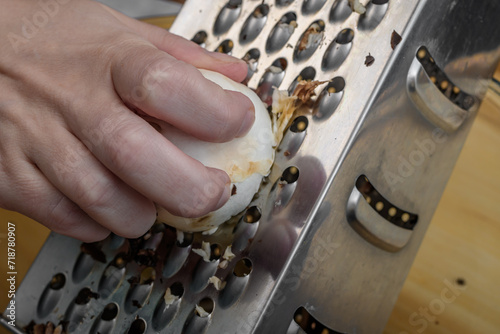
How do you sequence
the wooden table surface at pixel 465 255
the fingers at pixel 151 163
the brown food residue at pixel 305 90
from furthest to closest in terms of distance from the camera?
the wooden table surface at pixel 465 255 → the brown food residue at pixel 305 90 → the fingers at pixel 151 163

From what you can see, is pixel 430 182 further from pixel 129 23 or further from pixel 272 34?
pixel 129 23

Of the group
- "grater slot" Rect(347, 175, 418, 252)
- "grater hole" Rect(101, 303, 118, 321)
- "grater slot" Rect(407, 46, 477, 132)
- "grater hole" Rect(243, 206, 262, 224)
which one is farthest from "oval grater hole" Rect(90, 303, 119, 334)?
"grater slot" Rect(407, 46, 477, 132)

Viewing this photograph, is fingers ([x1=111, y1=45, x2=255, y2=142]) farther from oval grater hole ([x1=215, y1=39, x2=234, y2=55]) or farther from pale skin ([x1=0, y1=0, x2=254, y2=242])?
oval grater hole ([x1=215, y1=39, x2=234, y2=55])

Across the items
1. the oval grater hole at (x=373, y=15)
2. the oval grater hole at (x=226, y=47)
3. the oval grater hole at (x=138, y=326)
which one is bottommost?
the oval grater hole at (x=138, y=326)

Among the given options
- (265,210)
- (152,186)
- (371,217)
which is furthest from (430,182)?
(152,186)

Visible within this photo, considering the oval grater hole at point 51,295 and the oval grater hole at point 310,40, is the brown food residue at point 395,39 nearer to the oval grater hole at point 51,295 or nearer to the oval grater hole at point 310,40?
the oval grater hole at point 310,40

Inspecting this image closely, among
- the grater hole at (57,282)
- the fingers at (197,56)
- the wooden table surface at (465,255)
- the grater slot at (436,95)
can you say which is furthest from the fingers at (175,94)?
the wooden table surface at (465,255)

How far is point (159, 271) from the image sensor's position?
0.57 metres

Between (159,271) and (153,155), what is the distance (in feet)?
0.67

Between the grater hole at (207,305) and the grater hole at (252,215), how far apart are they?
10cm

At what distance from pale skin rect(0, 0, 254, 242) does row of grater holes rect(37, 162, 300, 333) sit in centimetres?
6

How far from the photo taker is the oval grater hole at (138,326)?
547 millimetres

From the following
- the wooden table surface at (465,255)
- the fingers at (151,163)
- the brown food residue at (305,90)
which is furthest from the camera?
the wooden table surface at (465,255)

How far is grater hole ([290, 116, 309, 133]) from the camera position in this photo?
0.53 m
